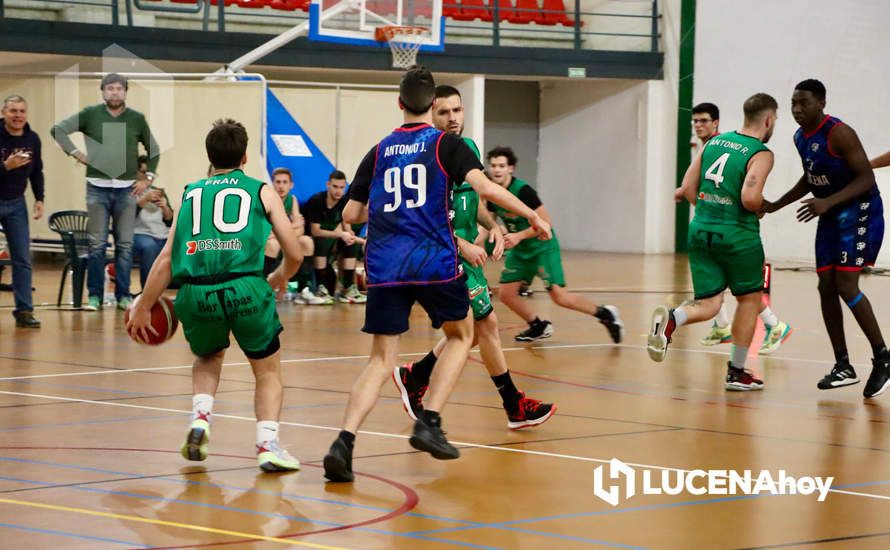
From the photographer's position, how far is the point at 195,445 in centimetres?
508

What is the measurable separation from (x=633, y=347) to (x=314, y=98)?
10953mm

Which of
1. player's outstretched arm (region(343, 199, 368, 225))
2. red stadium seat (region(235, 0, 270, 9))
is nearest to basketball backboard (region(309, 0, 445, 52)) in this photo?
red stadium seat (region(235, 0, 270, 9))

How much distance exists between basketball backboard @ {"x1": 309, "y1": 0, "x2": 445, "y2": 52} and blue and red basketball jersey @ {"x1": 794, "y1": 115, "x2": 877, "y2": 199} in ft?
31.9

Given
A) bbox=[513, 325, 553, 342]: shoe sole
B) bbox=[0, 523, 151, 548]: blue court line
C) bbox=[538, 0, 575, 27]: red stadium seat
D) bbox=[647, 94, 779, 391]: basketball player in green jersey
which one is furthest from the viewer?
bbox=[538, 0, 575, 27]: red stadium seat

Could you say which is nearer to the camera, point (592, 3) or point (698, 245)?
point (698, 245)

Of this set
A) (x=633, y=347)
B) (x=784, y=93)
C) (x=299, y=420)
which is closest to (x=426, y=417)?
(x=299, y=420)

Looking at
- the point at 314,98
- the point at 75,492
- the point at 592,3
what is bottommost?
the point at 75,492

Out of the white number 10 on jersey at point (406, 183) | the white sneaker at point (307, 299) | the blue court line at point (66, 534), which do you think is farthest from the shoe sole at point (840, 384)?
the white sneaker at point (307, 299)

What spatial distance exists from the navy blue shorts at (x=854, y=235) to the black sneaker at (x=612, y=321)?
99.1 inches

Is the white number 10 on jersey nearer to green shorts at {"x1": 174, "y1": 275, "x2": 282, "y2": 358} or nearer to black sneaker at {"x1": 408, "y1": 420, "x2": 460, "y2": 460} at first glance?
green shorts at {"x1": 174, "y1": 275, "x2": 282, "y2": 358}

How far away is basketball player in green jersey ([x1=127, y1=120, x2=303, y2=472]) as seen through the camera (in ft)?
16.8

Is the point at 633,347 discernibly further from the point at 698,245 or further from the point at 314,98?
the point at 314,98

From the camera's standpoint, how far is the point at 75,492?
4668mm

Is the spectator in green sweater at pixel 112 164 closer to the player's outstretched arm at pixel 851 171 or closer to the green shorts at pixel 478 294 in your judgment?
the green shorts at pixel 478 294
